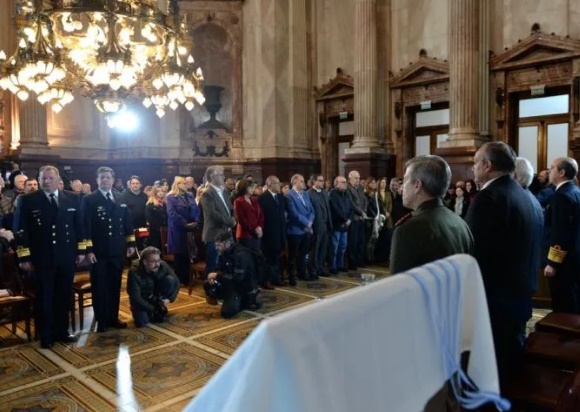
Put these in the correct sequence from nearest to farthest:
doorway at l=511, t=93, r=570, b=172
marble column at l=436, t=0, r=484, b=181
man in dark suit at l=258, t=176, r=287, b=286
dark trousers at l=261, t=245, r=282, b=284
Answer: man in dark suit at l=258, t=176, r=287, b=286
dark trousers at l=261, t=245, r=282, b=284
doorway at l=511, t=93, r=570, b=172
marble column at l=436, t=0, r=484, b=181

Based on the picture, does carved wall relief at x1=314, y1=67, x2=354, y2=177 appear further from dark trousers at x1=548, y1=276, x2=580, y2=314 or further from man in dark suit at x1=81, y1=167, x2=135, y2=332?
dark trousers at x1=548, y1=276, x2=580, y2=314

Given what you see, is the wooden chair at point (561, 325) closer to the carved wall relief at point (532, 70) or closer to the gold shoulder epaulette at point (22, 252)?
the gold shoulder epaulette at point (22, 252)

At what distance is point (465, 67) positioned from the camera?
9.91 meters

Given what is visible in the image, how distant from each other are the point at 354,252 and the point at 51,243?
5.23 metres

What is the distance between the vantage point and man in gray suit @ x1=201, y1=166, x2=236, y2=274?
21.6 feet

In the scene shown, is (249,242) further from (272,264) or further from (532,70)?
(532,70)

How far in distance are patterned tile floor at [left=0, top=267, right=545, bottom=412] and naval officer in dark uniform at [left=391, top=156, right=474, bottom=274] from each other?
7.59ft

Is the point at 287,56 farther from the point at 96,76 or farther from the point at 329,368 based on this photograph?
the point at 329,368

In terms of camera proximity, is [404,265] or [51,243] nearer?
[404,265]

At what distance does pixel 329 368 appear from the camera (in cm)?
99

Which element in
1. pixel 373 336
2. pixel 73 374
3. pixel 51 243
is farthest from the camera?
pixel 51 243

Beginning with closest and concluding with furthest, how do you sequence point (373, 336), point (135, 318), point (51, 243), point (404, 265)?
point (373, 336) → point (404, 265) → point (51, 243) → point (135, 318)

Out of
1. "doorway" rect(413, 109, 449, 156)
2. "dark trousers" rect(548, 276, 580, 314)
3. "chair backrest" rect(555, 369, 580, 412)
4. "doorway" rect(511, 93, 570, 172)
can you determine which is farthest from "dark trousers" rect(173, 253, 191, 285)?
"doorway" rect(511, 93, 570, 172)

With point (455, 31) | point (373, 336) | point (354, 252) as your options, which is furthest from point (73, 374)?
point (455, 31)
